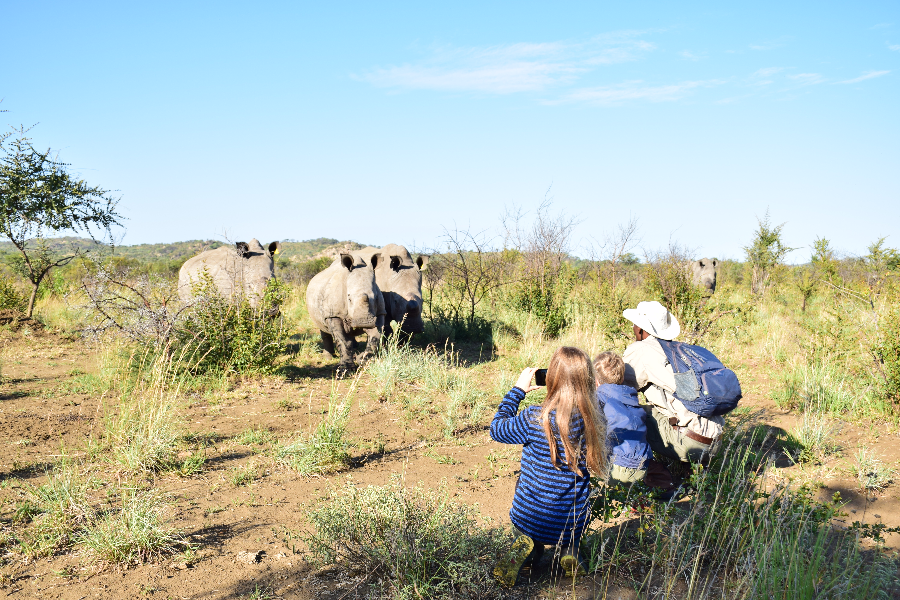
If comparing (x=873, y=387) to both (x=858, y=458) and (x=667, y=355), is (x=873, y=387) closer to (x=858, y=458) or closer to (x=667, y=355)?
(x=858, y=458)

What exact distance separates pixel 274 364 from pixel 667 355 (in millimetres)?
6315

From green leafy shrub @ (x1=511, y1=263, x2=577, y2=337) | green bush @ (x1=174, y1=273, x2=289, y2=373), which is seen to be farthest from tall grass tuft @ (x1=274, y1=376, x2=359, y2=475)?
green leafy shrub @ (x1=511, y1=263, x2=577, y2=337)

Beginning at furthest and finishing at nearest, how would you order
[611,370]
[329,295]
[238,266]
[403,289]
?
[403,289], [238,266], [329,295], [611,370]

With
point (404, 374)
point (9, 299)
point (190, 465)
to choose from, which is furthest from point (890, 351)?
point (9, 299)

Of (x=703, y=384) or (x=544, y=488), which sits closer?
(x=544, y=488)

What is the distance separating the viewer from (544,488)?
11.0ft

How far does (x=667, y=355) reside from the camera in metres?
4.66

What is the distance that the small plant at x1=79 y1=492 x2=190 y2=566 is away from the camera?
3.60 metres

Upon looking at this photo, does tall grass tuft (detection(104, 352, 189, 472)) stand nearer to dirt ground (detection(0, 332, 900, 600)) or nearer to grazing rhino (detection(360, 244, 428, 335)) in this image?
dirt ground (detection(0, 332, 900, 600))

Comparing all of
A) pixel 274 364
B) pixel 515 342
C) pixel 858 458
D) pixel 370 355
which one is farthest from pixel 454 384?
pixel 858 458

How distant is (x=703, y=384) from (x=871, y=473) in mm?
2225

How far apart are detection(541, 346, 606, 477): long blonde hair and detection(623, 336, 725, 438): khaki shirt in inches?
64.4

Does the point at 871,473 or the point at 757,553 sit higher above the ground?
the point at 757,553

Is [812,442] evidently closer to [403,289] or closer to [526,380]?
[526,380]
